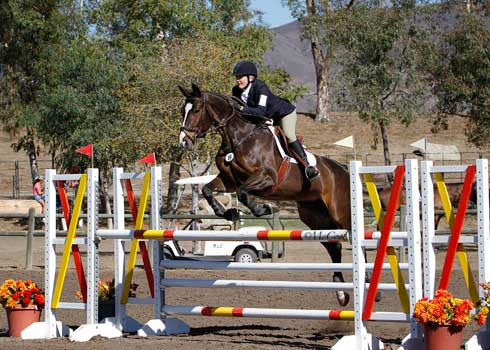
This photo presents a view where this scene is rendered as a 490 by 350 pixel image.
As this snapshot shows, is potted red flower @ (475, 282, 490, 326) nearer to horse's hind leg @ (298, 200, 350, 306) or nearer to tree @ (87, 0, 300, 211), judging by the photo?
horse's hind leg @ (298, 200, 350, 306)

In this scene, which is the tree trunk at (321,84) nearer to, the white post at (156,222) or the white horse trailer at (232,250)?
the white horse trailer at (232,250)

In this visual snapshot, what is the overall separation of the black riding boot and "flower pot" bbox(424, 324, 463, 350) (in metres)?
3.11

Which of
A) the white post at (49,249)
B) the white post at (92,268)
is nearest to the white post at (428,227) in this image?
the white post at (92,268)

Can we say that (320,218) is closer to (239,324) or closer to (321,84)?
(239,324)

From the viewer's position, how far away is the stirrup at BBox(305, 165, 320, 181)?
945 cm

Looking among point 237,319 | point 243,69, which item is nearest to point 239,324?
point 237,319

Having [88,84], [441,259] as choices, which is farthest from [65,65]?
[441,259]

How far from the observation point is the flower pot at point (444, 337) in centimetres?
657

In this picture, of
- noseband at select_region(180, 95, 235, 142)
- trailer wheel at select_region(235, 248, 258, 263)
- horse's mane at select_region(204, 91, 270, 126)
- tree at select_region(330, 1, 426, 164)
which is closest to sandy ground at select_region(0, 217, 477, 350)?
trailer wheel at select_region(235, 248, 258, 263)

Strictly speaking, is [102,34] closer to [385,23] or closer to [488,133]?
[385,23]

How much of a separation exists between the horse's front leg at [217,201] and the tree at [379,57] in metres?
21.6

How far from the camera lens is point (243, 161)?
9.12m

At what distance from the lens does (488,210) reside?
22.3 ft

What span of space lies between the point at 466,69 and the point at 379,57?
3482 mm
